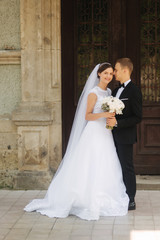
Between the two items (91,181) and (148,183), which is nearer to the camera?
(91,181)

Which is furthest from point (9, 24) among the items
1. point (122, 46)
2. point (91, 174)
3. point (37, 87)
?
point (91, 174)

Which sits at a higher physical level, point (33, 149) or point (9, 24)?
point (9, 24)

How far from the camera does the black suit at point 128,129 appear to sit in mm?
5898

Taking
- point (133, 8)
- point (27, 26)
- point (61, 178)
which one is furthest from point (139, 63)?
point (61, 178)

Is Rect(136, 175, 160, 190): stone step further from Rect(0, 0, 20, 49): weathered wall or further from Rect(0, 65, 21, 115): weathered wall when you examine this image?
Rect(0, 0, 20, 49): weathered wall

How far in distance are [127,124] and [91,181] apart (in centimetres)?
84

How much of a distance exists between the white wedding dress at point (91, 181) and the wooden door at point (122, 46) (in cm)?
171

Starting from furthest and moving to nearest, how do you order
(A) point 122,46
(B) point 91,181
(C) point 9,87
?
1. (A) point 122,46
2. (C) point 9,87
3. (B) point 91,181

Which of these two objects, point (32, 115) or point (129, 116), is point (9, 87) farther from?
point (129, 116)

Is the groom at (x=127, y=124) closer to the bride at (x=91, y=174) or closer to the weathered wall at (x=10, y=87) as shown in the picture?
the bride at (x=91, y=174)

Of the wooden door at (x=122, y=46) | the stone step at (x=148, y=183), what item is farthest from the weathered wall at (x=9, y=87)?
the stone step at (x=148, y=183)

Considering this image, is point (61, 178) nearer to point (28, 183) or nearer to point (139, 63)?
point (28, 183)

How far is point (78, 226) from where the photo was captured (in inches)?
213

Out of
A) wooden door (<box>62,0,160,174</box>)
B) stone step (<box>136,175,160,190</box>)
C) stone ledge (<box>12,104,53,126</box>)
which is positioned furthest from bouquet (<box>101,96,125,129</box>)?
wooden door (<box>62,0,160,174</box>)
